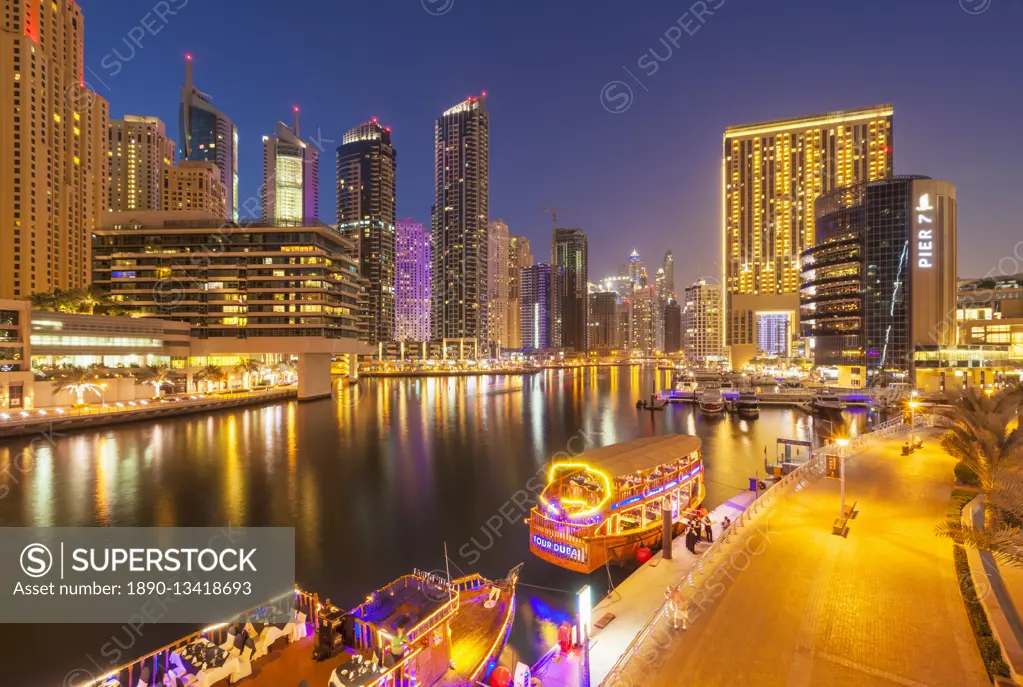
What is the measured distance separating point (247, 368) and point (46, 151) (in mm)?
58436

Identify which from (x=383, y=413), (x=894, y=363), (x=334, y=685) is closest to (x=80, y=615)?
(x=334, y=685)

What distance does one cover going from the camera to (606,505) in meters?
17.7

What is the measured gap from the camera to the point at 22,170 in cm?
9044

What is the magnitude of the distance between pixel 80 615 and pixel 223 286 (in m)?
74.0

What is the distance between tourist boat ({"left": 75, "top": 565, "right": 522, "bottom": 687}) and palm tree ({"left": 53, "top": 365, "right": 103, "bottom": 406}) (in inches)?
2455

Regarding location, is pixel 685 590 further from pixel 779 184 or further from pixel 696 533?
pixel 779 184

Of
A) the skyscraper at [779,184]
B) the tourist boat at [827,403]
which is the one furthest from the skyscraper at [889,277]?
the skyscraper at [779,184]

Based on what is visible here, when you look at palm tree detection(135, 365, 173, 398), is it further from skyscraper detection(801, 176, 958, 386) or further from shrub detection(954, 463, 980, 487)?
skyscraper detection(801, 176, 958, 386)

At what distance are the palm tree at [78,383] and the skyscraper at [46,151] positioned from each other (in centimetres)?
4757

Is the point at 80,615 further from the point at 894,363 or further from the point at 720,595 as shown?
the point at 894,363

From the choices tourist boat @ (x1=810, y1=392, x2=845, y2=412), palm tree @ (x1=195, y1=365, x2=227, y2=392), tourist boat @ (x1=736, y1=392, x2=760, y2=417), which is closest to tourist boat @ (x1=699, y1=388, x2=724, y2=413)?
tourist boat @ (x1=736, y1=392, x2=760, y2=417)

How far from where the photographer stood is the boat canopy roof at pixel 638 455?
726 inches

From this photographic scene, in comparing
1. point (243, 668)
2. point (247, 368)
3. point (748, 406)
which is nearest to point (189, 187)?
point (247, 368)

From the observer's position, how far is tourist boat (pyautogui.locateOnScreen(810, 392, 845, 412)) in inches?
2756
